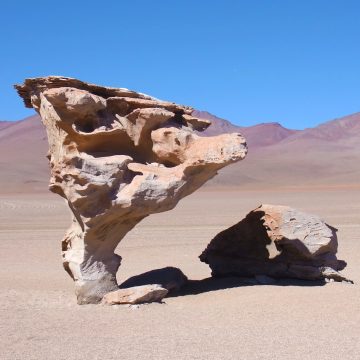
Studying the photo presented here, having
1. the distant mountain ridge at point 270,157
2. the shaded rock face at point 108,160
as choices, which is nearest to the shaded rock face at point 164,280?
the shaded rock face at point 108,160

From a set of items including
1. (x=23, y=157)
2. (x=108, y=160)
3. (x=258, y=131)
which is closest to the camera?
(x=108, y=160)

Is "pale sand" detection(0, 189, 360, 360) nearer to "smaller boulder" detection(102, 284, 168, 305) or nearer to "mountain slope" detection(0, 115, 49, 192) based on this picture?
"smaller boulder" detection(102, 284, 168, 305)

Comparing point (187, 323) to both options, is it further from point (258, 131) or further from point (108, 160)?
point (258, 131)

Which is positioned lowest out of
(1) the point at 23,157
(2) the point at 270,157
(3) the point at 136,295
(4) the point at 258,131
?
(3) the point at 136,295

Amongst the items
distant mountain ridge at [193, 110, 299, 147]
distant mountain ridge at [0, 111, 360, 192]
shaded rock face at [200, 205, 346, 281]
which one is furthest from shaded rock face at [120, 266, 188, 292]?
distant mountain ridge at [193, 110, 299, 147]

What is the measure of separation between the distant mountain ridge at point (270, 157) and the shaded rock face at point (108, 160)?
2270 inches

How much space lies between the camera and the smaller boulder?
10.1m

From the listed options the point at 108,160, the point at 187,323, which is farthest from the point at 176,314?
the point at 108,160

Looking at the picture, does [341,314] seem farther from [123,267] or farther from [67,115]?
[123,267]

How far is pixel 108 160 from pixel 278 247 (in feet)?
12.8

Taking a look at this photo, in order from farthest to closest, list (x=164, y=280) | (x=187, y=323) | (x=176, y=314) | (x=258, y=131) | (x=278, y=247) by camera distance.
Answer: (x=258, y=131) → (x=278, y=247) → (x=164, y=280) → (x=176, y=314) → (x=187, y=323)

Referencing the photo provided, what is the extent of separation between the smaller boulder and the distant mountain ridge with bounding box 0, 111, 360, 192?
191 ft

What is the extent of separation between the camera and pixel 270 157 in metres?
112

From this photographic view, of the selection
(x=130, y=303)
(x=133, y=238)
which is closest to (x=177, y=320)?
(x=130, y=303)
